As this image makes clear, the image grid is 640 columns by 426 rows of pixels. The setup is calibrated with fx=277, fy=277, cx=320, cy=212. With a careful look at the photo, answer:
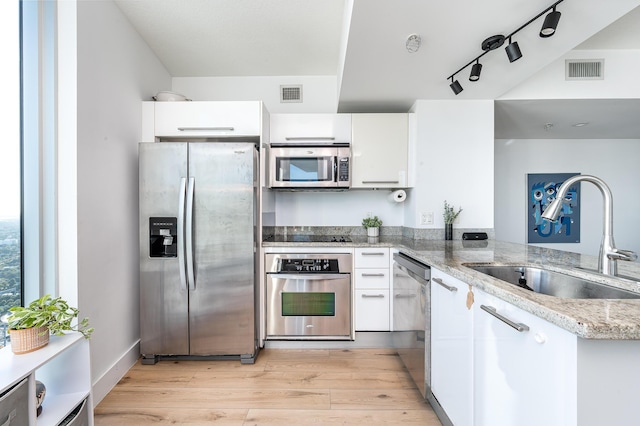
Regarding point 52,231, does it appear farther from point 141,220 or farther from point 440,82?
point 440,82

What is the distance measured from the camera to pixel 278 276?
2.41 metres

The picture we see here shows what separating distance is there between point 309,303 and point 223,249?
2.84 ft

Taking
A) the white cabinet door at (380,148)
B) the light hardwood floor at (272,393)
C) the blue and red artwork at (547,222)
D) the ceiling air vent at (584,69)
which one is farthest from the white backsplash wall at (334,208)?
the blue and red artwork at (547,222)

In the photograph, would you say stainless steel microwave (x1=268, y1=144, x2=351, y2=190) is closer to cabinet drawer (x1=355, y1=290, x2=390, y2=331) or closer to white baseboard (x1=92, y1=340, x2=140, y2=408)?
cabinet drawer (x1=355, y1=290, x2=390, y2=331)

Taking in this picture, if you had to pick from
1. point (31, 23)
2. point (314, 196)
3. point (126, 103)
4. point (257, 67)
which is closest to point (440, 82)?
point (314, 196)

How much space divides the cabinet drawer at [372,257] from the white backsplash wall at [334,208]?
0.71 m

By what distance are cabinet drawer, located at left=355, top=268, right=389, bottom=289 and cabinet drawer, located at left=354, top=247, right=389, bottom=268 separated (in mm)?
36

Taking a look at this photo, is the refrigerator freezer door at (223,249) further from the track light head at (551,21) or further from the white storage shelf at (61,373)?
the track light head at (551,21)

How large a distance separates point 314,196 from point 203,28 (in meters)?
1.81

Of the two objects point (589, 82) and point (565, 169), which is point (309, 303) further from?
point (565, 169)

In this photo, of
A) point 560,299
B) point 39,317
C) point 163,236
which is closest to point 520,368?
point 560,299

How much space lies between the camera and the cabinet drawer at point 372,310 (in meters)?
2.44

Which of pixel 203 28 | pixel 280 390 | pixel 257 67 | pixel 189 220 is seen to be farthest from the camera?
pixel 257 67

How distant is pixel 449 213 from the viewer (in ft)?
8.55
